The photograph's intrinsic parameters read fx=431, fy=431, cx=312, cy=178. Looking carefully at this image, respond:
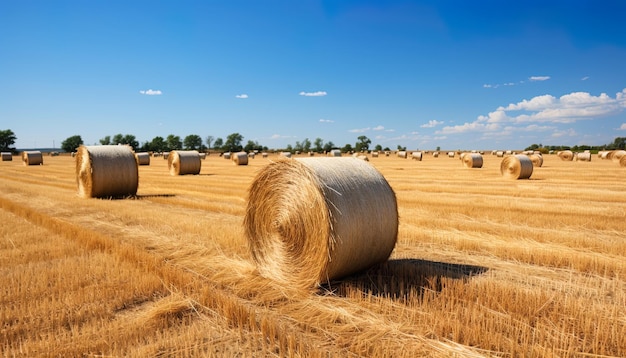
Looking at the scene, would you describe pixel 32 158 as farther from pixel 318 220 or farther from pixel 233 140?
pixel 233 140

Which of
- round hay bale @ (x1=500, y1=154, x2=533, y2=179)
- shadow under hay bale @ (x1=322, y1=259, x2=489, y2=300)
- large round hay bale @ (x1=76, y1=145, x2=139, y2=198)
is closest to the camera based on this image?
shadow under hay bale @ (x1=322, y1=259, x2=489, y2=300)

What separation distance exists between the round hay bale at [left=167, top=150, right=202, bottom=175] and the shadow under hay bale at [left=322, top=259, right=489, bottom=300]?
2122 cm

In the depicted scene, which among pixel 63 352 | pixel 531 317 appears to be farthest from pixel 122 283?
pixel 531 317

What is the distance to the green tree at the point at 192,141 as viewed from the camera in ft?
450

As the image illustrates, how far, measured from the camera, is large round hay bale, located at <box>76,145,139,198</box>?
45.5 feet

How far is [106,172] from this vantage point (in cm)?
1402

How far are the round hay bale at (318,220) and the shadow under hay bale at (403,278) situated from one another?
16 centimetres

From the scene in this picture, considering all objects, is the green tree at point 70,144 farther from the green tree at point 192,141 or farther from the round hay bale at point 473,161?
the round hay bale at point 473,161

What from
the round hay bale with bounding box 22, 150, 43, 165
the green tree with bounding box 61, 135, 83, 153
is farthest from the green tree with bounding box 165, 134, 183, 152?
the round hay bale with bounding box 22, 150, 43, 165

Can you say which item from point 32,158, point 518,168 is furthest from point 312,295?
point 32,158

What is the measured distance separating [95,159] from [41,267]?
8959 mm

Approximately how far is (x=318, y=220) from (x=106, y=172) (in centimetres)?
1104

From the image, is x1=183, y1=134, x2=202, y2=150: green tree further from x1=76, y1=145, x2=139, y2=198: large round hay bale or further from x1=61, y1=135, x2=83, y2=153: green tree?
x1=76, y1=145, x2=139, y2=198: large round hay bale

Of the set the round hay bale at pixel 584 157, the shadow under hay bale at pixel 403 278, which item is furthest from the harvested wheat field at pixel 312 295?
the round hay bale at pixel 584 157
